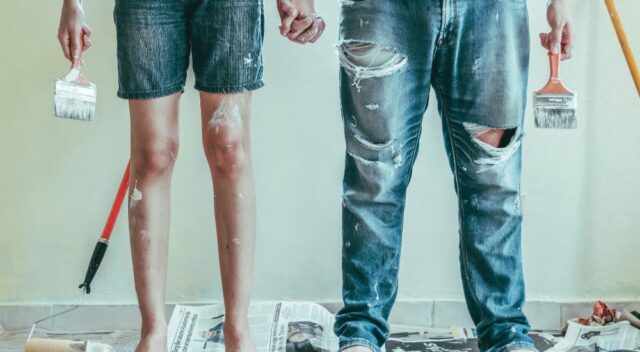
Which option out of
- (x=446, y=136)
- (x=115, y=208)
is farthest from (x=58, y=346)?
(x=446, y=136)

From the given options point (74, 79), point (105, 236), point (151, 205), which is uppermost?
point (74, 79)

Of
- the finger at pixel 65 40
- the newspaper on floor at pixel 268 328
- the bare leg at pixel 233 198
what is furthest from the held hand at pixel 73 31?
the newspaper on floor at pixel 268 328

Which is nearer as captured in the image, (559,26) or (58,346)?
(559,26)

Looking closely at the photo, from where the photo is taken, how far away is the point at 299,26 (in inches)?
48.7

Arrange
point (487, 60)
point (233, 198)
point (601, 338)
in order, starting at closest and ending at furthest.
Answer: point (487, 60), point (233, 198), point (601, 338)

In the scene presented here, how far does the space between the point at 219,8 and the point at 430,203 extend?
2.38 ft

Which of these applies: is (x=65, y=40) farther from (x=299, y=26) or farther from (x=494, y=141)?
(x=494, y=141)

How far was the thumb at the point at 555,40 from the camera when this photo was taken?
48.0 inches

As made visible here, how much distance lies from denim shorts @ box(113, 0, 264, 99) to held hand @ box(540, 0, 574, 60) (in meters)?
0.51

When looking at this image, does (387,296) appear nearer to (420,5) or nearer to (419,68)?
(419,68)

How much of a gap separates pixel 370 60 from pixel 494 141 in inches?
9.8

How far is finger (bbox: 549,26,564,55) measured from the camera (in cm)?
122

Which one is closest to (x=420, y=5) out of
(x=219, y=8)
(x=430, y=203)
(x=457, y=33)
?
(x=457, y=33)

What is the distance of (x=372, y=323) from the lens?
1.22 metres
